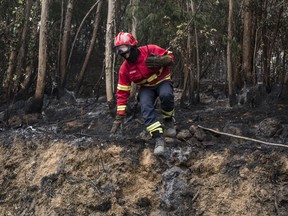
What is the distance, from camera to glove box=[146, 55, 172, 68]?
5.45m

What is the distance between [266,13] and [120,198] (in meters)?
5.12

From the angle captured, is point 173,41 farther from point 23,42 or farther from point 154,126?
point 23,42

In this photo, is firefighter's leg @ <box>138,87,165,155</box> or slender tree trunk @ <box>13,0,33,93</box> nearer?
firefighter's leg @ <box>138,87,165,155</box>

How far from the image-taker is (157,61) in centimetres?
545

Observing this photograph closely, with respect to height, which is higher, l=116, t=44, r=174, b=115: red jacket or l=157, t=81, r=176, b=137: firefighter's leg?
l=116, t=44, r=174, b=115: red jacket

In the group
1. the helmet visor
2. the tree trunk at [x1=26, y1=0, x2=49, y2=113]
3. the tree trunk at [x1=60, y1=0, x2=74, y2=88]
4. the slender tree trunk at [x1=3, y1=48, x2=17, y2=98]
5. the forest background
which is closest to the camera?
the helmet visor

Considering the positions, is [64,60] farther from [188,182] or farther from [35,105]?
[188,182]

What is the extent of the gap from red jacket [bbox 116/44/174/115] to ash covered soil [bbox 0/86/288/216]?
791 millimetres

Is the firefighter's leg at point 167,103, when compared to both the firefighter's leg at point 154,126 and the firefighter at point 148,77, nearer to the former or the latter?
the firefighter at point 148,77

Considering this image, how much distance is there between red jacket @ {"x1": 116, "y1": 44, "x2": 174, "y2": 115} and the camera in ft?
18.3

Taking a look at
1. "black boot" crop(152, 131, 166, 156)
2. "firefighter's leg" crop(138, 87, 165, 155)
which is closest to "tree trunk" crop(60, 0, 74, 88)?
"firefighter's leg" crop(138, 87, 165, 155)

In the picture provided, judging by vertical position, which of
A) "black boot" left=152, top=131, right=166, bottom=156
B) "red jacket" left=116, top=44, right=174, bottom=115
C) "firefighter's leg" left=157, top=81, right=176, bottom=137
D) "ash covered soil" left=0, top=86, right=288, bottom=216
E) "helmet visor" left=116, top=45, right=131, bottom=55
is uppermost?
"helmet visor" left=116, top=45, right=131, bottom=55

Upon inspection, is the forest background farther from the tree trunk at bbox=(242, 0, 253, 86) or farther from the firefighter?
the firefighter

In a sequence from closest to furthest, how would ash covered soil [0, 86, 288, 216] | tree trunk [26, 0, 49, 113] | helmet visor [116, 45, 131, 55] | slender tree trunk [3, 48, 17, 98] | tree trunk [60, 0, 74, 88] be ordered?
ash covered soil [0, 86, 288, 216] → helmet visor [116, 45, 131, 55] → tree trunk [26, 0, 49, 113] → slender tree trunk [3, 48, 17, 98] → tree trunk [60, 0, 74, 88]
